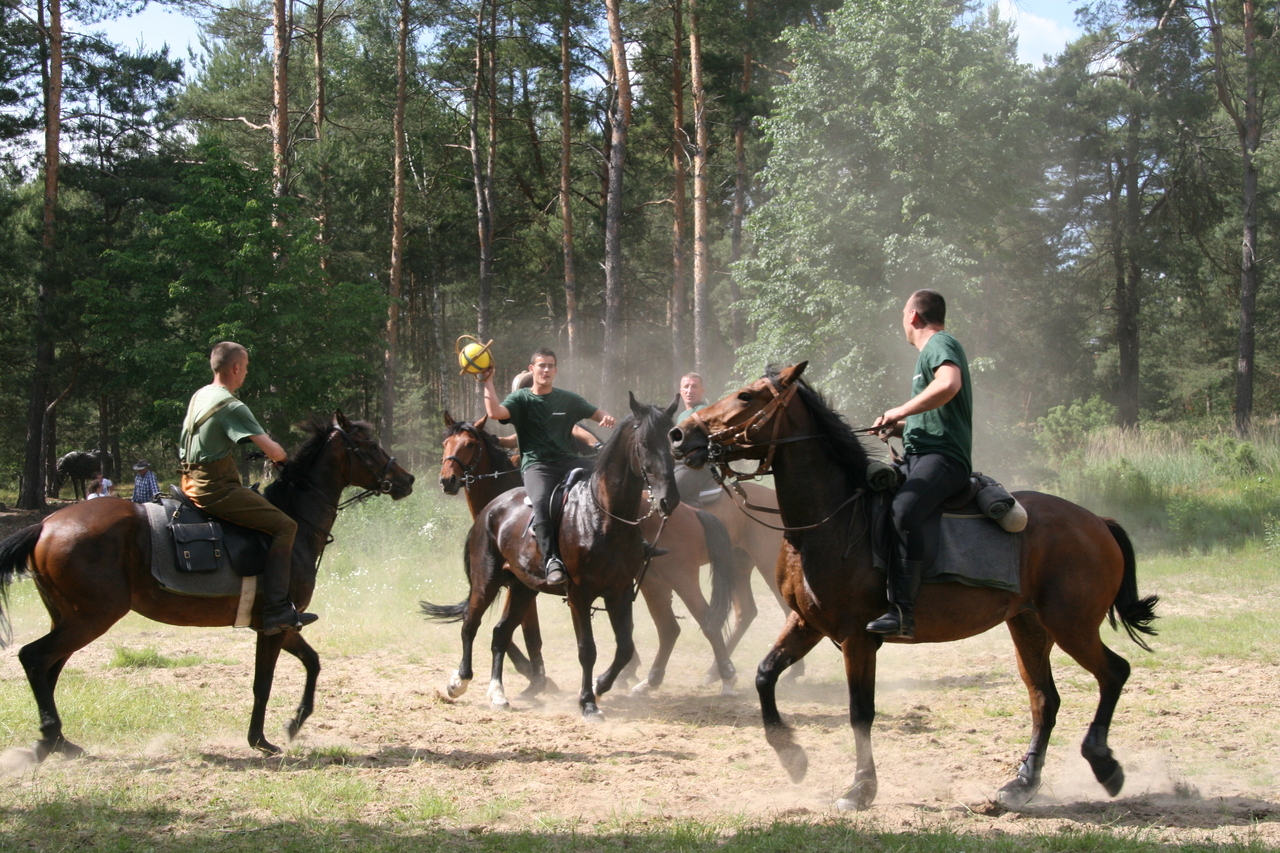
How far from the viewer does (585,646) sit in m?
7.25

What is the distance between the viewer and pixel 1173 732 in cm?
643

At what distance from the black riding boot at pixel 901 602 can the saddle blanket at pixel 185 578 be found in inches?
156

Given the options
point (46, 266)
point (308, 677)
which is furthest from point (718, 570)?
point (46, 266)

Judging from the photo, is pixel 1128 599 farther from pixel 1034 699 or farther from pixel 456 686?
pixel 456 686

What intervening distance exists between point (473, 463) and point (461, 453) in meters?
0.15

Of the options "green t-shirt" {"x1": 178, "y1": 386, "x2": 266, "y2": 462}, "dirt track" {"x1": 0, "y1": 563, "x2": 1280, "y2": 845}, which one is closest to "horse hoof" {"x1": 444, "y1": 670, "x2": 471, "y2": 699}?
"dirt track" {"x1": 0, "y1": 563, "x2": 1280, "y2": 845}

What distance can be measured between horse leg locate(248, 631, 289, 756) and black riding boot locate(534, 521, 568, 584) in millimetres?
1955

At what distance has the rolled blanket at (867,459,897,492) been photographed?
5.11m

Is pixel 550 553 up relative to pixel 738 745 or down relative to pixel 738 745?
up

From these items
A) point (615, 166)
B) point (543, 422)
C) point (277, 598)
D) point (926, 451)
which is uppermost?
point (615, 166)

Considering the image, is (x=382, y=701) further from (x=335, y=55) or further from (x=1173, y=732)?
(x=335, y=55)

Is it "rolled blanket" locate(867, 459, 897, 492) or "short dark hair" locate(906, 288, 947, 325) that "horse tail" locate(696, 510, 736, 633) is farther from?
"short dark hair" locate(906, 288, 947, 325)

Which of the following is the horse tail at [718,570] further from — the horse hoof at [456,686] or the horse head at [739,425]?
the horse head at [739,425]

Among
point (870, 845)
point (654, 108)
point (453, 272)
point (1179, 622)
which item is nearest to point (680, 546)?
point (870, 845)
